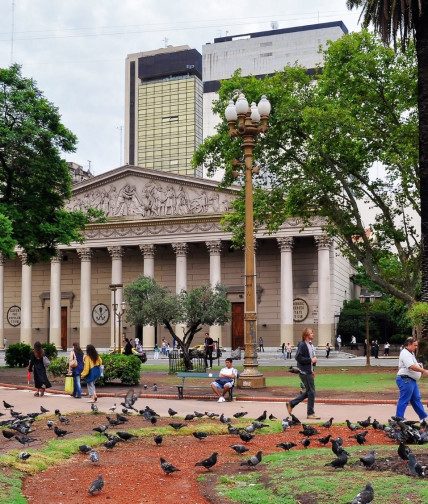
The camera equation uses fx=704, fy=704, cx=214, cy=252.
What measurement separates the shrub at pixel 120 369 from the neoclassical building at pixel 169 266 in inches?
1274

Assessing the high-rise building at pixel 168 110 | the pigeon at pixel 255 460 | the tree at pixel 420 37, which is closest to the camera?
the pigeon at pixel 255 460

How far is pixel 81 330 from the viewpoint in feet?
204

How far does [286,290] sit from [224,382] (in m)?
38.1

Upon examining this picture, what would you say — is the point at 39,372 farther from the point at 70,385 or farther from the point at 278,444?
the point at 278,444

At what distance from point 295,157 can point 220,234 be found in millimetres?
26151

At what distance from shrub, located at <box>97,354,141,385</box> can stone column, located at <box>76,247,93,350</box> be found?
131ft

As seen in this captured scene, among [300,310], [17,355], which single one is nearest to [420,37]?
[17,355]

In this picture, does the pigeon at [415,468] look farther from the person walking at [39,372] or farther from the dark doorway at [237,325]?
the dark doorway at [237,325]

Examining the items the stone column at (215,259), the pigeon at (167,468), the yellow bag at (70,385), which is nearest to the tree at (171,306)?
the yellow bag at (70,385)

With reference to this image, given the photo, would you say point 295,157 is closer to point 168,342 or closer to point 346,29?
point 168,342

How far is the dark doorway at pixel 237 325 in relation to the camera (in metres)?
60.3

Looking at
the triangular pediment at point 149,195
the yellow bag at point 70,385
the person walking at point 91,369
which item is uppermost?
the triangular pediment at point 149,195

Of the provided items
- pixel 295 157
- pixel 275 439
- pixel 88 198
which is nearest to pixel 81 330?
pixel 88 198

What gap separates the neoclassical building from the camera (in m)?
57.7
